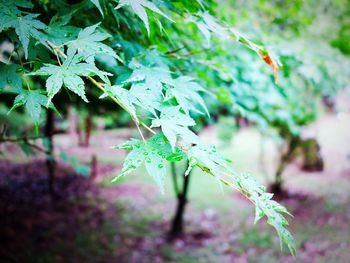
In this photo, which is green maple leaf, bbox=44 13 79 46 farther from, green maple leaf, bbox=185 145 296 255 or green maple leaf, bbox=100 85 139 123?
green maple leaf, bbox=185 145 296 255

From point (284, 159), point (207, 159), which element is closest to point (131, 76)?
point (207, 159)

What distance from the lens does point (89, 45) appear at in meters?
1.17

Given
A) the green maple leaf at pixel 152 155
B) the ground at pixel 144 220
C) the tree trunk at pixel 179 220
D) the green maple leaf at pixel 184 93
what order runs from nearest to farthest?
the green maple leaf at pixel 152 155
the green maple leaf at pixel 184 93
the ground at pixel 144 220
the tree trunk at pixel 179 220

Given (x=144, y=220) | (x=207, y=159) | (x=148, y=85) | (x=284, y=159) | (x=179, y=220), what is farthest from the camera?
(x=284, y=159)

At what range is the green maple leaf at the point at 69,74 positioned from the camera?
1034 mm

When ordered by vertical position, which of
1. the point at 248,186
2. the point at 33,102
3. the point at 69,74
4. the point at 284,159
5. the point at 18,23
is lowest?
the point at 284,159

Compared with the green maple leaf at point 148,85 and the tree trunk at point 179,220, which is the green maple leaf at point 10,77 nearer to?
the green maple leaf at point 148,85

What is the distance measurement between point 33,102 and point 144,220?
5465mm

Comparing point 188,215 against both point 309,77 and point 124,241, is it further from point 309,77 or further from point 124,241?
point 309,77

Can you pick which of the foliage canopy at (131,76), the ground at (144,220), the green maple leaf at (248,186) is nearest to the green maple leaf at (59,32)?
the foliage canopy at (131,76)

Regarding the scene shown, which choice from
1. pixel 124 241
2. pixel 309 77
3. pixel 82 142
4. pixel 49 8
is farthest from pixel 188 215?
pixel 82 142

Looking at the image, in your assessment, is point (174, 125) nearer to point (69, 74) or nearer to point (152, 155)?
point (152, 155)

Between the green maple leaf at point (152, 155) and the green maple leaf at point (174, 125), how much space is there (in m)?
0.06

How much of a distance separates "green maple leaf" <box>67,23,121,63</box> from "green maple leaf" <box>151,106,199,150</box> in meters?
0.29
